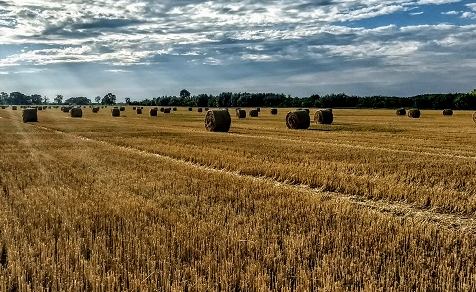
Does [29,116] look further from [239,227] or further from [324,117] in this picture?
[239,227]

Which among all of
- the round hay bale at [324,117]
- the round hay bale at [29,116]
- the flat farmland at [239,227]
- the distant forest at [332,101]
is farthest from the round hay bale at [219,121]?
the distant forest at [332,101]

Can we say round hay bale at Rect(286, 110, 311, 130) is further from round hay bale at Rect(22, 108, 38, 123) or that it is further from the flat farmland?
round hay bale at Rect(22, 108, 38, 123)

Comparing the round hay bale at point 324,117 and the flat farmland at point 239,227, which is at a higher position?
the round hay bale at point 324,117

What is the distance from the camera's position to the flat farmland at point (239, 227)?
17.3 ft

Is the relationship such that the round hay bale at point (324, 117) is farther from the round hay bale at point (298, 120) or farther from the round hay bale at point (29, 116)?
the round hay bale at point (29, 116)

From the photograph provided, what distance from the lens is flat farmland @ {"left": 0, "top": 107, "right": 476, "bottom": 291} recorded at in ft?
17.3

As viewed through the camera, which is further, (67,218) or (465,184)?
(465,184)

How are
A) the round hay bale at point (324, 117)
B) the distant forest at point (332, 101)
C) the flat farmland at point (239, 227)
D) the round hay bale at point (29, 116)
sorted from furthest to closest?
the distant forest at point (332, 101), the round hay bale at point (29, 116), the round hay bale at point (324, 117), the flat farmland at point (239, 227)

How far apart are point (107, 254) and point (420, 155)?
14.3 m

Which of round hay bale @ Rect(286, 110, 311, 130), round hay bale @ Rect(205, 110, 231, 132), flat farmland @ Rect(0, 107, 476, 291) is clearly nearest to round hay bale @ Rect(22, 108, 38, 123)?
round hay bale @ Rect(205, 110, 231, 132)

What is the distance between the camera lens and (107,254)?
5.98 m

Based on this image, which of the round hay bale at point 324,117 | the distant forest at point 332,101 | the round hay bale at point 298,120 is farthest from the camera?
the distant forest at point 332,101

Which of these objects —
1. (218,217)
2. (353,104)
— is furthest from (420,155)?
(353,104)

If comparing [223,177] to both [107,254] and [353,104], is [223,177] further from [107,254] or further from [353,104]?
[353,104]
